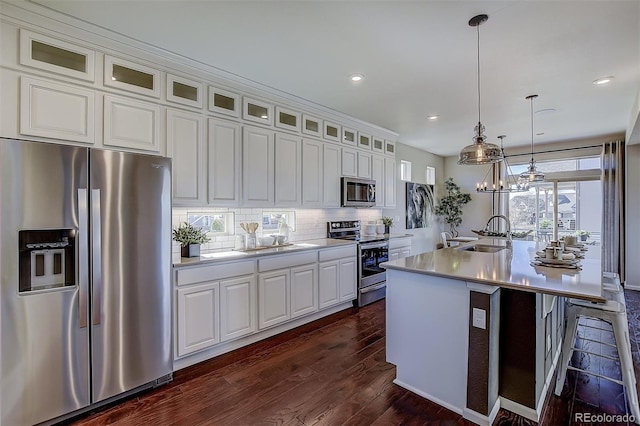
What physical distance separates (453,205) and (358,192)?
3.92m

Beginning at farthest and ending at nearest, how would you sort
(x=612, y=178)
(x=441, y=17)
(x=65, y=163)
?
(x=612, y=178) → (x=441, y=17) → (x=65, y=163)

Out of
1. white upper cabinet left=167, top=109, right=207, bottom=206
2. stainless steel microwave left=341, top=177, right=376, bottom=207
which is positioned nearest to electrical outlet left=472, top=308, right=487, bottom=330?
A: white upper cabinet left=167, top=109, right=207, bottom=206

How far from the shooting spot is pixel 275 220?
13.7 ft

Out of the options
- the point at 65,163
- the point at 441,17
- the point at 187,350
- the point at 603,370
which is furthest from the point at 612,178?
the point at 65,163

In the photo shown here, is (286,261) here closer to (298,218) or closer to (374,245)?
(298,218)

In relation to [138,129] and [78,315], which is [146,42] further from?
[78,315]

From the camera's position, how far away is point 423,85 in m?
3.44

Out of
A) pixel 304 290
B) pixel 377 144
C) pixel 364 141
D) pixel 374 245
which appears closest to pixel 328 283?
pixel 304 290

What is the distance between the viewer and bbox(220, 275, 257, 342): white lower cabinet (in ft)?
9.61

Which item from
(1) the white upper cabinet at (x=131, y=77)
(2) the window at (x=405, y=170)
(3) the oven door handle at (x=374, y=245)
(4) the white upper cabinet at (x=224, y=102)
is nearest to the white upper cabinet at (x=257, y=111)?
(4) the white upper cabinet at (x=224, y=102)

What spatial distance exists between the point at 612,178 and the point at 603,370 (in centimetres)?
466

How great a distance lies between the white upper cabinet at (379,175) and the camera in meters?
5.23

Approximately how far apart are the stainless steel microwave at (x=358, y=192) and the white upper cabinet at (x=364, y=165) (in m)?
0.09

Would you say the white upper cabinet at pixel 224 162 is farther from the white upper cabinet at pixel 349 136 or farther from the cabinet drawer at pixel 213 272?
the white upper cabinet at pixel 349 136
